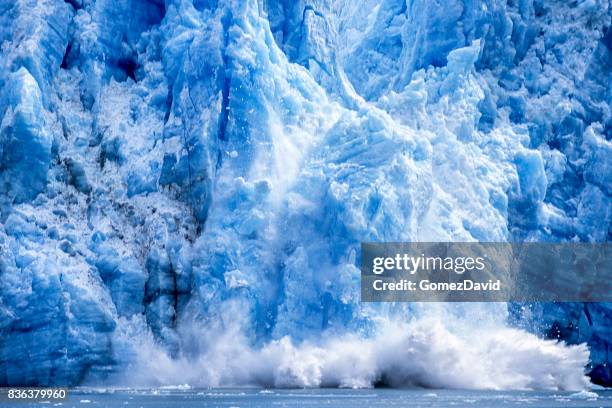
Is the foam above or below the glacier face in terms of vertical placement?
below

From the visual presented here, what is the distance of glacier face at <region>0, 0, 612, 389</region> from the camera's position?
26125 millimetres

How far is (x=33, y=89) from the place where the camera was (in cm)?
2655

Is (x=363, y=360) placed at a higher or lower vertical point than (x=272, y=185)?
lower

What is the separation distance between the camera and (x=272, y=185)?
27141 mm

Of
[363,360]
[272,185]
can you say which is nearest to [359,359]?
[363,360]

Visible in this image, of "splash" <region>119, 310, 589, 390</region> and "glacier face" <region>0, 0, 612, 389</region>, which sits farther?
"glacier face" <region>0, 0, 612, 389</region>

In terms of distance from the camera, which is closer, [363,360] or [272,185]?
[363,360]

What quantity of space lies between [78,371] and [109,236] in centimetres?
294

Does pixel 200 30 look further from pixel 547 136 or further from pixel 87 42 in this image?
pixel 547 136

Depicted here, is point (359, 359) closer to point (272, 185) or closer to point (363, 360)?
point (363, 360)

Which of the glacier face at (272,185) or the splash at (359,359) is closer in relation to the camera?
the splash at (359,359)

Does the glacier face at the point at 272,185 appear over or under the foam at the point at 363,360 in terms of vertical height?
over

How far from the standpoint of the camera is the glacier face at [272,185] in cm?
2612

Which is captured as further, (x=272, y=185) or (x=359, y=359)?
(x=272, y=185)
